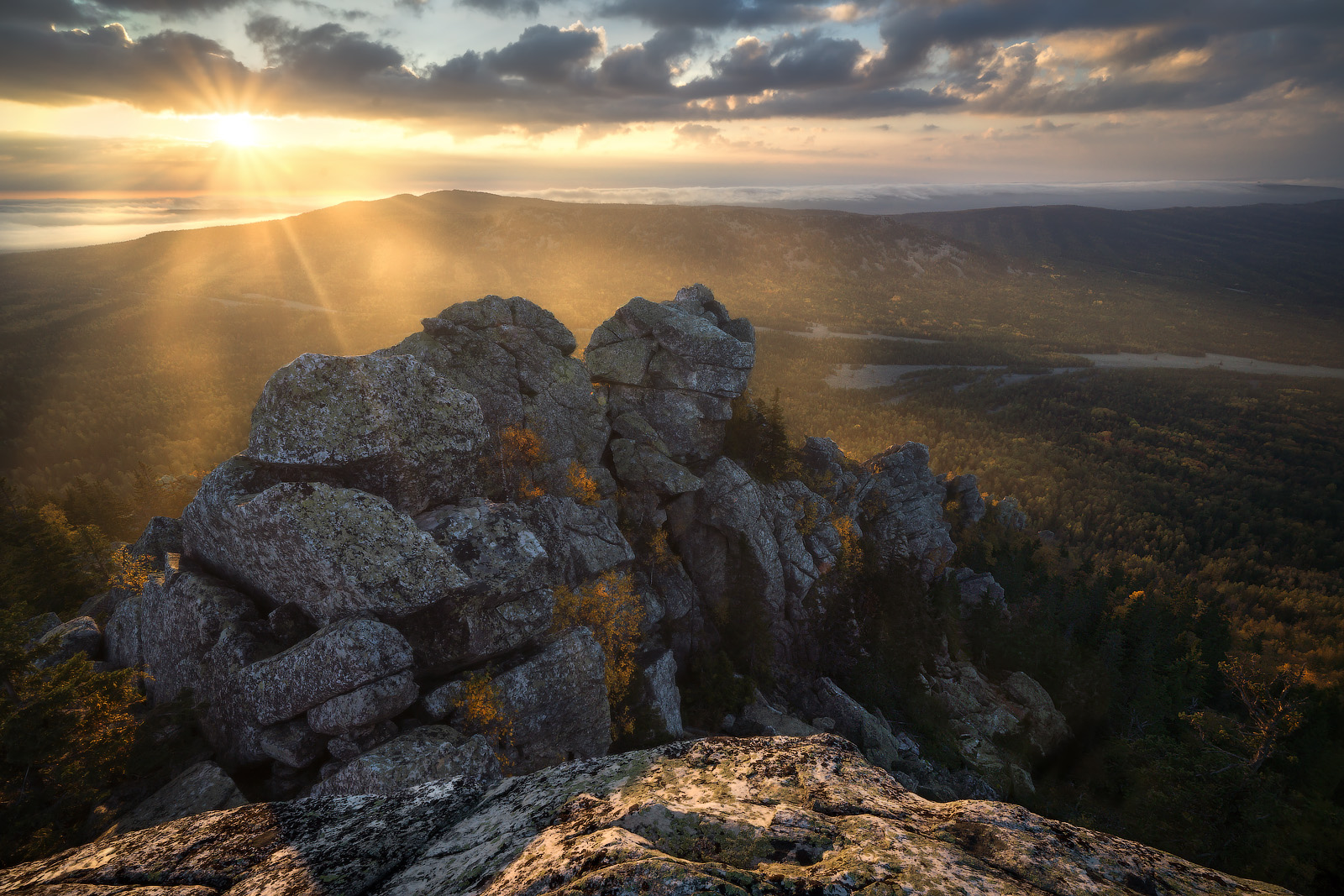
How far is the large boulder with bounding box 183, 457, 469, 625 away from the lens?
742 inches

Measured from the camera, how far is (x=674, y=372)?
42.7m

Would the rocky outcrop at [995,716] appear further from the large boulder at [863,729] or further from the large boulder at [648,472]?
the large boulder at [648,472]

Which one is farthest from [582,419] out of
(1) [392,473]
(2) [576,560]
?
(1) [392,473]

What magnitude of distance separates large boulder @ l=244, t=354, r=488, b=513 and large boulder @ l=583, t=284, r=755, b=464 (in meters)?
18.9

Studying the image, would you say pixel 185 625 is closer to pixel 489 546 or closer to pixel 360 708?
pixel 360 708

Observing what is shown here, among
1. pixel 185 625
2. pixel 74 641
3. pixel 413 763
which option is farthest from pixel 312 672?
pixel 74 641

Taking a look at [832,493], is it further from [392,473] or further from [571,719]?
[392,473]

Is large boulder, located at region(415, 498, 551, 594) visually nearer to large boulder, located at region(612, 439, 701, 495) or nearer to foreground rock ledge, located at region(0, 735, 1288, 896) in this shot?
foreground rock ledge, located at region(0, 735, 1288, 896)

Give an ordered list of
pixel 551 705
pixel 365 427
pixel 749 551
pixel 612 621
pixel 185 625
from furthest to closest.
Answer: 1. pixel 749 551
2. pixel 612 621
3. pixel 365 427
4. pixel 551 705
5. pixel 185 625

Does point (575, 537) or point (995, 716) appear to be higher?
point (575, 537)

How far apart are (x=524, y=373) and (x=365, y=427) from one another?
1385 cm

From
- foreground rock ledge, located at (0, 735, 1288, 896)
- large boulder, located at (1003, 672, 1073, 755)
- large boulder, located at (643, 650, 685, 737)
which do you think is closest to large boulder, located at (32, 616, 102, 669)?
foreground rock ledge, located at (0, 735, 1288, 896)

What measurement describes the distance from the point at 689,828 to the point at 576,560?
77.1ft

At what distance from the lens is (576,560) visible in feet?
95.8
